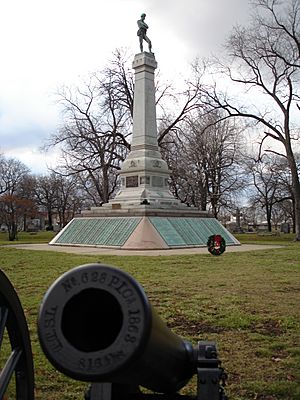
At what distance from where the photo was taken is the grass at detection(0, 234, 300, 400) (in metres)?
3.26

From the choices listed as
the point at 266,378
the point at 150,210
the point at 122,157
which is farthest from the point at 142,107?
the point at 266,378

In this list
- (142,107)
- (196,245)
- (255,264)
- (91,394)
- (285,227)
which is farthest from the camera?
(285,227)

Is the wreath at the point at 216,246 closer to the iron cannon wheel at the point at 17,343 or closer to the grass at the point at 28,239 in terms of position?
the iron cannon wheel at the point at 17,343

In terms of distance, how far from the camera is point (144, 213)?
19.4 meters

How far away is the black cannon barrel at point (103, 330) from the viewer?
103cm

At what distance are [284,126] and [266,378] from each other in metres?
25.3

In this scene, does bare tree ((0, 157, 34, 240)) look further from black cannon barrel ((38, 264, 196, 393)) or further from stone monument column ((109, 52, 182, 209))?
black cannon barrel ((38, 264, 196, 393))

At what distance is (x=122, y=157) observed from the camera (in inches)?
1390

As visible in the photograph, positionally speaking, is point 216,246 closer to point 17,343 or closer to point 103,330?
point 17,343

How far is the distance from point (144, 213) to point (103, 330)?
1815cm

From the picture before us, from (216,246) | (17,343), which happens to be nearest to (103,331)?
(17,343)

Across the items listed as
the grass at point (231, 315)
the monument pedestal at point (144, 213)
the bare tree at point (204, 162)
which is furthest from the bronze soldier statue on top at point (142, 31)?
the grass at point (231, 315)

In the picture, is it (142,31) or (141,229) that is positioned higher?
(142,31)

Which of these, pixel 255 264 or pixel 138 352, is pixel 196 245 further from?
pixel 138 352
